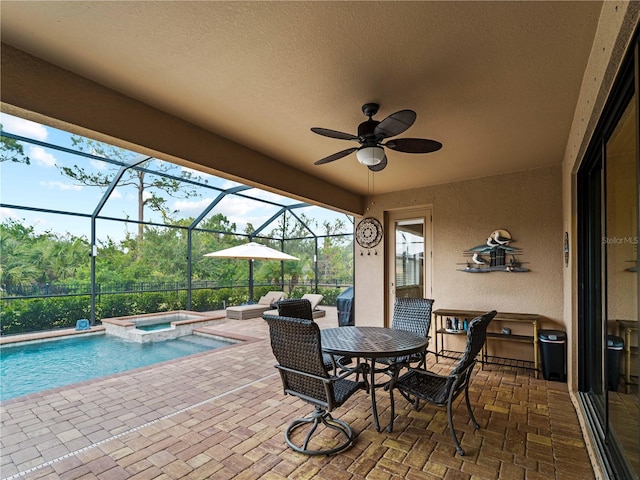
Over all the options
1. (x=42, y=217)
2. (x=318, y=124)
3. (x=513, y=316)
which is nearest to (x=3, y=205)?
(x=42, y=217)

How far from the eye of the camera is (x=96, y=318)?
6.96 m

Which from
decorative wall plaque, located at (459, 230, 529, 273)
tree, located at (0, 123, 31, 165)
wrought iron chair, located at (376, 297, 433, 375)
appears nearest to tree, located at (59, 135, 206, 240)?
tree, located at (0, 123, 31, 165)

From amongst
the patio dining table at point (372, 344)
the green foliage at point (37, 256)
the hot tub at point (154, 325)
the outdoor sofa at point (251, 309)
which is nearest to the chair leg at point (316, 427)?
the patio dining table at point (372, 344)

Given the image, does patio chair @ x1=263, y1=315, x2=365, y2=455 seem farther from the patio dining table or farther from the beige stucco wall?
the beige stucco wall

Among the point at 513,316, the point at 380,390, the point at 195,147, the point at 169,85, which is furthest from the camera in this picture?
the point at 513,316

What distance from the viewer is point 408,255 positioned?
18.6 feet

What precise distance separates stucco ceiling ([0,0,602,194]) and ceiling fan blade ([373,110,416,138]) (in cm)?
33

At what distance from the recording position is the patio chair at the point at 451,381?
7.68ft

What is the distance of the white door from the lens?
5406 millimetres

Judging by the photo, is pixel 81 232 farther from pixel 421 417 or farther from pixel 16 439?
pixel 421 417

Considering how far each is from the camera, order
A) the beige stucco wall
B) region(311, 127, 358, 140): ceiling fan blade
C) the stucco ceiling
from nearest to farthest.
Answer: the stucco ceiling → region(311, 127, 358, 140): ceiling fan blade → the beige stucco wall

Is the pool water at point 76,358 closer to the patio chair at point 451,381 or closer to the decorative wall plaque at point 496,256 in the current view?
the patio chair at point 451,381

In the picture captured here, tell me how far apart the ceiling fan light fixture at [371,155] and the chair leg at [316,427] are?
2.04m

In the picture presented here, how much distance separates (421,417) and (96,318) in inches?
277
